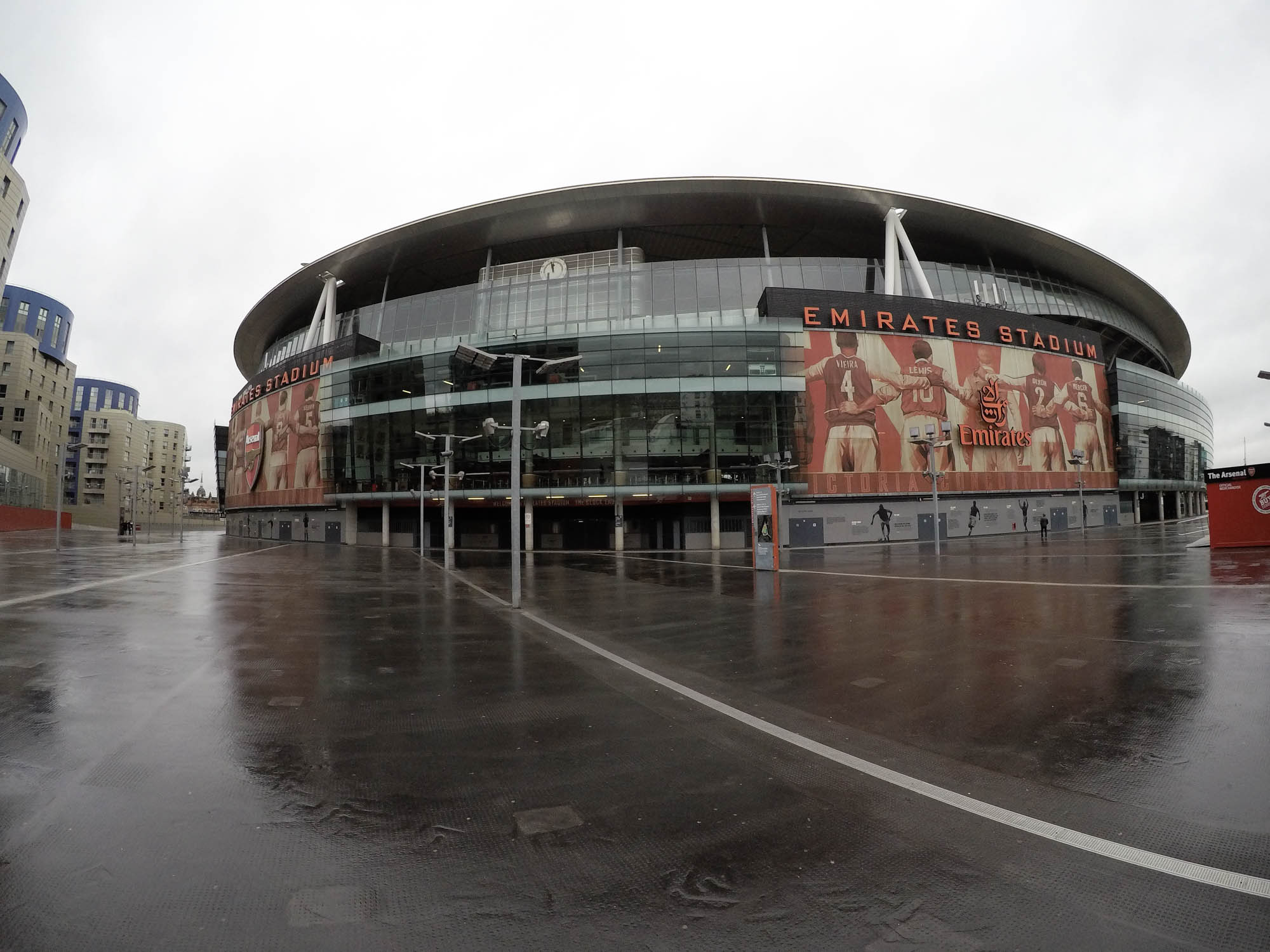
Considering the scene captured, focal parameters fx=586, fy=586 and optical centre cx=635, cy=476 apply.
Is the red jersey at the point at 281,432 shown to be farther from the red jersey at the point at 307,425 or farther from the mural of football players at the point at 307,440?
the red jersey at the point at 307,425

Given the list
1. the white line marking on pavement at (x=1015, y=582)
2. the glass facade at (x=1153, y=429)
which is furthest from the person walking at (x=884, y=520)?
the glass facade at (x=1153, y=429)

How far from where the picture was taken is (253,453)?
60.3 m

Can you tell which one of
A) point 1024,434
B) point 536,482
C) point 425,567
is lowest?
point 425,567

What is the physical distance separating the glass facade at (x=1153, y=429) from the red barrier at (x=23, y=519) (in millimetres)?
99331

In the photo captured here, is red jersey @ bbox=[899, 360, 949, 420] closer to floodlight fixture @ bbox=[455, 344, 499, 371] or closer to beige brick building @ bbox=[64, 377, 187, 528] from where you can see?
floodlight fixture @ bbox=[455, 344, 499, 371]

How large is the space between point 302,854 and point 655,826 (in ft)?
7.44

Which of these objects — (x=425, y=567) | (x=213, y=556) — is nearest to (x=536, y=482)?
(x=425, y=567)

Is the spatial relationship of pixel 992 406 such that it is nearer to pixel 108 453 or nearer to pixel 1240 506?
pixel 1240 506

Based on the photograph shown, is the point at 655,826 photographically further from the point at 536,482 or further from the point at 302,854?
the point at 536,482

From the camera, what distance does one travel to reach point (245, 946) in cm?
286

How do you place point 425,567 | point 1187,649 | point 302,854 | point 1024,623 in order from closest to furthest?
point 302,854
point 1187,649
point 1024,623
point 425,567

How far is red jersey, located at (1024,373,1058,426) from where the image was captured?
48.8 metres

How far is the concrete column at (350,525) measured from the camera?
5144cm

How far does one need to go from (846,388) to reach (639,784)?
42.6 meters
